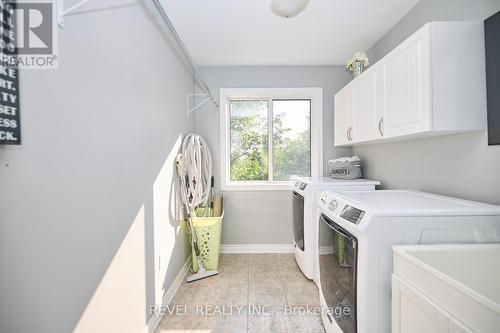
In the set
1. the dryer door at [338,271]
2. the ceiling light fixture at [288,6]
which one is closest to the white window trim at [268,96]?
the dryer door at [338,271]

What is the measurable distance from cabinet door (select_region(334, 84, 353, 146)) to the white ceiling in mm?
550

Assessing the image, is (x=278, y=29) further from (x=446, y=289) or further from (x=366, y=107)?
(x=446, y=289)

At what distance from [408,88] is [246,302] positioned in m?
2.07

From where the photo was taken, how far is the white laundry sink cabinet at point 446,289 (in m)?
0.70

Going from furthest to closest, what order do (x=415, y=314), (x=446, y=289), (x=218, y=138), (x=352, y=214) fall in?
(x=218, y=138), (x=352, y=214), (x=415, y=314), (x=446, y=289)

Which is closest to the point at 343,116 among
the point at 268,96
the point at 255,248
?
the point at 268,96

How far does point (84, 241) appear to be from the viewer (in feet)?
3.41

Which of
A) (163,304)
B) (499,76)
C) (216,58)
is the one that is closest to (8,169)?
(163,304)

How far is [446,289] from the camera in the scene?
79 centimetres

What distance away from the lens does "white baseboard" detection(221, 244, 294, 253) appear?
10.7ft

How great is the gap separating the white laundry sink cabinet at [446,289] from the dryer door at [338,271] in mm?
229

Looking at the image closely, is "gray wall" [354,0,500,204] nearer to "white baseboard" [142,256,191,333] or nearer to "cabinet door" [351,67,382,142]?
"cabinet door" [351,67,382,142]

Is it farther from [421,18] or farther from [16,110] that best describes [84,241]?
[421,18]

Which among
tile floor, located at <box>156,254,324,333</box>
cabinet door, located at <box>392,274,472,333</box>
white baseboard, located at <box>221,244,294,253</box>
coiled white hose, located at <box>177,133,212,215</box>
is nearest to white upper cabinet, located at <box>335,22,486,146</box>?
cabinet door, located at <box>392,274,472,333</box>
